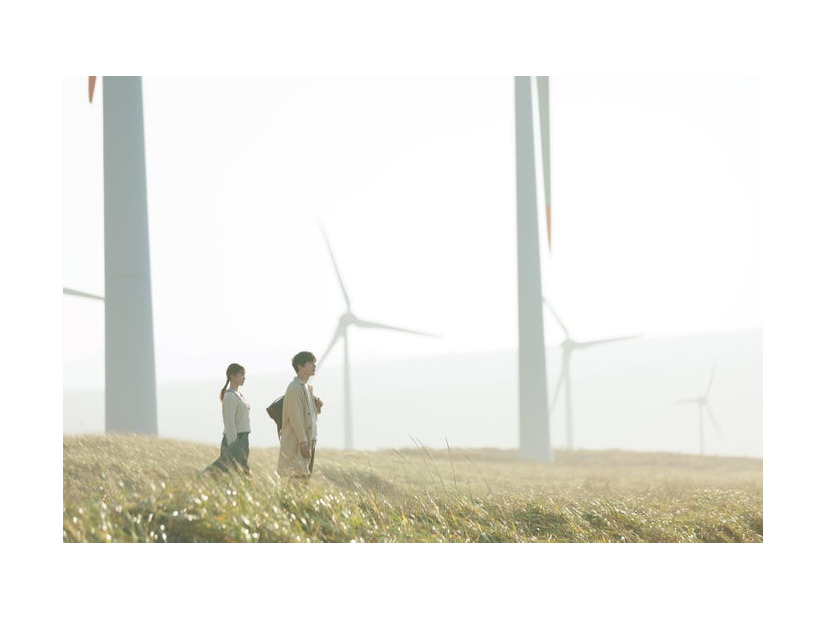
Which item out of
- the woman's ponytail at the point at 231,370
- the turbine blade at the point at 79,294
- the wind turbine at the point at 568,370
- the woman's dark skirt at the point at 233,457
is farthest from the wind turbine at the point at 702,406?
the woman's ponytail at the point at 231,370

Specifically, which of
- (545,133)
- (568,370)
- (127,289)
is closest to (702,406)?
(568,370)

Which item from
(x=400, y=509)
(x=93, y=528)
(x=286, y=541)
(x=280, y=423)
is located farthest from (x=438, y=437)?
(x=93, y=528)

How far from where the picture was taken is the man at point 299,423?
984 centimetres

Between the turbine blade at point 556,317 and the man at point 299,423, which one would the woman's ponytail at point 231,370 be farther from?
the turbine blade at point 556,317

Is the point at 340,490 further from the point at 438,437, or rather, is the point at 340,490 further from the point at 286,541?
the point at 438,437

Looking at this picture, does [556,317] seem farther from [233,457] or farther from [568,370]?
[233,457]

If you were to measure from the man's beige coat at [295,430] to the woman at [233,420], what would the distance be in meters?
0.51

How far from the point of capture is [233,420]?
10.2m

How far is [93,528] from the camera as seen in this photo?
8.95 m

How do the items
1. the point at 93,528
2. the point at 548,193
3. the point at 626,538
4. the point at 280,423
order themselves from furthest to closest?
1. the point at 548,193
2. the point at 626,538
3. the point at 280,423
4. the point at 93,528

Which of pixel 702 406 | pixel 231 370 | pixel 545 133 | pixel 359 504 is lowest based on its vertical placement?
pixel 702 406

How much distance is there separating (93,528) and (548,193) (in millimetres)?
11386

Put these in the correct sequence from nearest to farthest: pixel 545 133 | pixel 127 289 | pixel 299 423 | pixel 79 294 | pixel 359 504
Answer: pixel 299 423 → pixel 359 504 → pixel 127 289 → pixel 79 294 → pixel 545 133

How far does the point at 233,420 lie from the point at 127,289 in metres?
5.37
